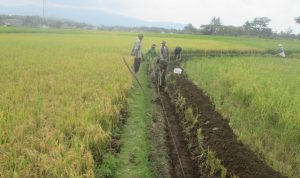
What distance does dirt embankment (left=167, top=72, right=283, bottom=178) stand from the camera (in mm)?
4980

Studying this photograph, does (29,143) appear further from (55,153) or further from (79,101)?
(79,101)

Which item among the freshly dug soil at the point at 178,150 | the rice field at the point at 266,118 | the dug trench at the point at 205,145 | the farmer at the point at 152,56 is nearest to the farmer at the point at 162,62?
the farmer at the point at 152,56

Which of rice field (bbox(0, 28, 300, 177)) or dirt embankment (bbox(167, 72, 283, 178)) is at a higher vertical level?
rice field (bbox(0, 28, 300, 177))

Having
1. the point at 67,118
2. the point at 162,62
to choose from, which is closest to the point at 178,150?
the point at 67,118

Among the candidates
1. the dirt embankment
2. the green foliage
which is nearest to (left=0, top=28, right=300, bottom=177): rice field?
the dirt embankment

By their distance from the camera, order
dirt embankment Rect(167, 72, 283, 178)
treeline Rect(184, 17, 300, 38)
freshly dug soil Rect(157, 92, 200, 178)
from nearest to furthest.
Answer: dirt embankment Rect(167, 72, 283, 178) < freshly dug soil Rect(157, 92, 200, 178) < treeline Rect(184, 17, 300, 38)

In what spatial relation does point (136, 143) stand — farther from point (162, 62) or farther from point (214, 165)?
point (162, 62)

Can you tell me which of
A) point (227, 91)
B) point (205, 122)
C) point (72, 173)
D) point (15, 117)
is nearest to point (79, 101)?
point (15, 117)

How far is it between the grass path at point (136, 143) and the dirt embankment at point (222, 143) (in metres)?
0.78

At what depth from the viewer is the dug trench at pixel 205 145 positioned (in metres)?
5.14

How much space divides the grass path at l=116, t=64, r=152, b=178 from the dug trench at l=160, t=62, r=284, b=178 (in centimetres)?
47

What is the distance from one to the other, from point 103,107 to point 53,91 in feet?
6.13

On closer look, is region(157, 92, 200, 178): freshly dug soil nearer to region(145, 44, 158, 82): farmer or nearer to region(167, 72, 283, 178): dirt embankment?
region(167, 72, 283, 178): dirt embankment

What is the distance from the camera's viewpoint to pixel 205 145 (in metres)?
6.27
